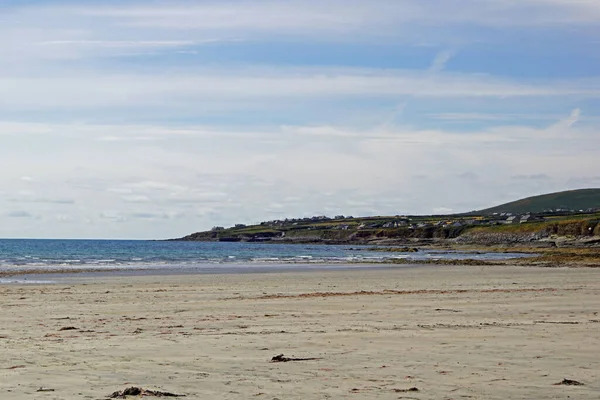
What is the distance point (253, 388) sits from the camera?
32.5 feet

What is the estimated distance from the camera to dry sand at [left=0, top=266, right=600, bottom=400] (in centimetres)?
1002

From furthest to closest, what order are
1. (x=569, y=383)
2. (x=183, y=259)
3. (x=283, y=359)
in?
(x=183, y=259), (x=283, y=359), (x=569, y=383)

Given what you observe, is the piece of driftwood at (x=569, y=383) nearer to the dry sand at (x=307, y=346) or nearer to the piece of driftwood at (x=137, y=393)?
the dry sand at (x=307, y=346)

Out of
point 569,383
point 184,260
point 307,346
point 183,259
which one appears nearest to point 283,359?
point 307,346

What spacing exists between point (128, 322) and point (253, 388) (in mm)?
8866

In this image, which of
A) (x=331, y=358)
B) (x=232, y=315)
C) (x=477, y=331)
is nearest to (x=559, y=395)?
(x=331, y=358)

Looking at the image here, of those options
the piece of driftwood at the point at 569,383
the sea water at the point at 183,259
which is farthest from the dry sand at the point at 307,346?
the sea water at the point at 183,259

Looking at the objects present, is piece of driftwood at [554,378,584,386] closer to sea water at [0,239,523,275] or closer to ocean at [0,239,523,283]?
ocean at [0,239,523,283]

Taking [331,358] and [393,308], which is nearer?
[331,358]

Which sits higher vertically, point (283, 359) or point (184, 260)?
point (184, 260)

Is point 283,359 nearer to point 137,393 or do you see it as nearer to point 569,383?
point 137,393

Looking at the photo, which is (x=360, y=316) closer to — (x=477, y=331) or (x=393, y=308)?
(x=393, y=308)

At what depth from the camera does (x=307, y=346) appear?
1372 centimetres

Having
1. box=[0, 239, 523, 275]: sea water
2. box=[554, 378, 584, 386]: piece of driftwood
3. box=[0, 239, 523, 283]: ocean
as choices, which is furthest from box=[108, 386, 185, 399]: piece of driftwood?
box=[0, 239, 523, 275]: sea water
